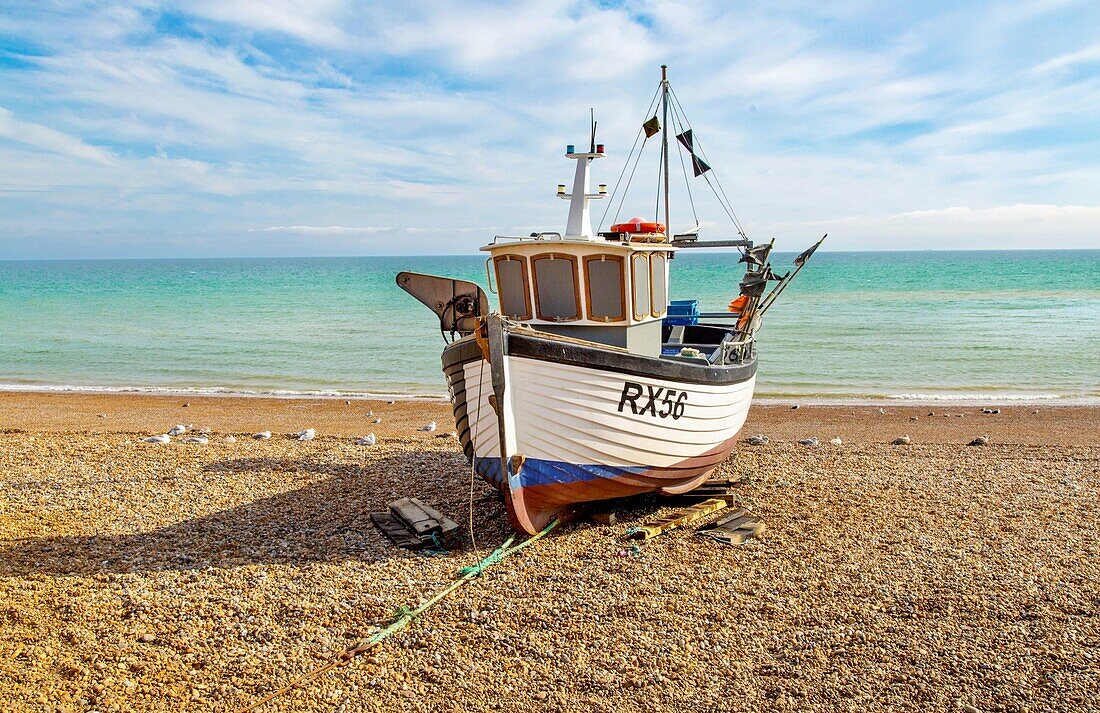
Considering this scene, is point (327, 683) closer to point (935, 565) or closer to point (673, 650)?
point (673, 650)

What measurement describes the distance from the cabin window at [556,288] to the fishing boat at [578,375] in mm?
14

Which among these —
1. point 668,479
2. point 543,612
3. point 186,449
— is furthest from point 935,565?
point 186,449

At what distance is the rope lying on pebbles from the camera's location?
546 cm

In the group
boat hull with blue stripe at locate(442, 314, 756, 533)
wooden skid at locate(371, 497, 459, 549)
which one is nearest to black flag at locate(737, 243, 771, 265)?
boat hull with blue stripe at locate(442, 314, 756, 533)

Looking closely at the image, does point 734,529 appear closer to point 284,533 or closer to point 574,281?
point 574,281

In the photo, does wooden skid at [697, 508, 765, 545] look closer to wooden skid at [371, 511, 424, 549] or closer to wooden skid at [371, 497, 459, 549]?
wooden skid at [371, 497, 459, 549]

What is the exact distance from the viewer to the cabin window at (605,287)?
27.8ft

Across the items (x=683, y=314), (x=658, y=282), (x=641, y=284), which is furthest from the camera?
(x=683, y=314)

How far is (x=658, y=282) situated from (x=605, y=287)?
A: 47.0 inches

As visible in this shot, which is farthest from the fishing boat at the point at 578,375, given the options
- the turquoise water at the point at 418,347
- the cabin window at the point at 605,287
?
the turquoise water at the point at 418,347

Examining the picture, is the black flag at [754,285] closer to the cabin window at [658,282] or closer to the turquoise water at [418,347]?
the cabin window at [658,282]

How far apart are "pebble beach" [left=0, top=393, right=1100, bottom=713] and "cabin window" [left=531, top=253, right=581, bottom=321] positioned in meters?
2.56

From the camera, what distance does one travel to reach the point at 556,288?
870 centimetres

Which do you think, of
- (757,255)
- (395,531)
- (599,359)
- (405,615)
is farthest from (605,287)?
(757,255)
